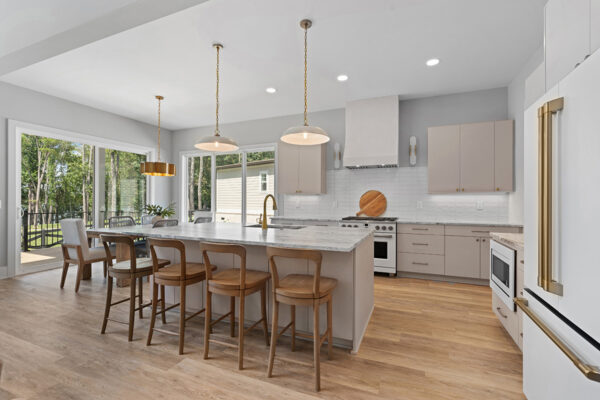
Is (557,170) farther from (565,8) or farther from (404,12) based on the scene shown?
(404,12)

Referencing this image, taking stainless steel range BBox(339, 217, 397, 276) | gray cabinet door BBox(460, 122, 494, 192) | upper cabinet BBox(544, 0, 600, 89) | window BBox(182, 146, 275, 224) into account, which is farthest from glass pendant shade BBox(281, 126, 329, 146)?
window BBox(182, 146, 275, 224)

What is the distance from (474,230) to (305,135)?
109 inches

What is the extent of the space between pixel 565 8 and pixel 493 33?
1890mm

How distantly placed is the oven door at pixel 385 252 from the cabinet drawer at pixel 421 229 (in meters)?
0.18

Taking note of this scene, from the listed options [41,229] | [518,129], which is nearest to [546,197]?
[518,129]

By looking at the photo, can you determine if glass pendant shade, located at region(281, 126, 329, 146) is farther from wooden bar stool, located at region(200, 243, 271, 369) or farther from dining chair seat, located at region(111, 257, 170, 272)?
dining chair seat, located at region(111, 257, 170, 272)

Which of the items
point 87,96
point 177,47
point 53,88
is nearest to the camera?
point 177,47

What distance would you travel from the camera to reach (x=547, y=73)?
143 centimetres

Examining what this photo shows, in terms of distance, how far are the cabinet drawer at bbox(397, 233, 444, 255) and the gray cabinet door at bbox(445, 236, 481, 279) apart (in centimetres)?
11

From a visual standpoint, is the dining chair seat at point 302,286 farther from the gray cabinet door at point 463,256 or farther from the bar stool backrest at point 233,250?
the gray cabinet door at point 463,256

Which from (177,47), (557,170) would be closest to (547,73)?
(557,170)

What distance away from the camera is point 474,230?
390 centimetres

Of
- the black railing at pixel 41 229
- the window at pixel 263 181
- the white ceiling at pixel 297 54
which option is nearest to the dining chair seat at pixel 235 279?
the white ceiling at pixel 297 54

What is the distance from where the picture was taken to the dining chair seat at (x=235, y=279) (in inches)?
78.4
